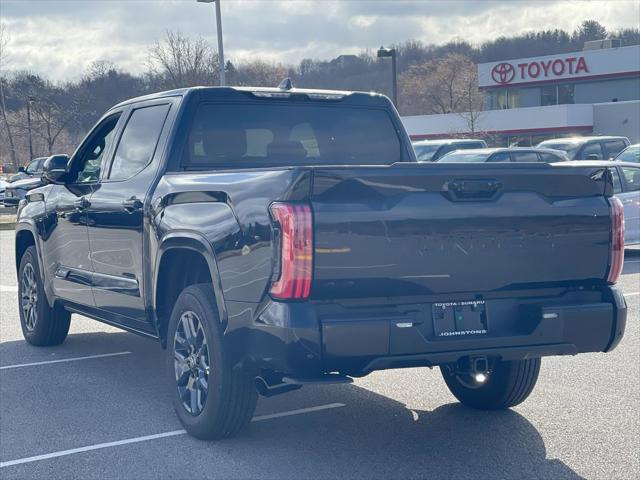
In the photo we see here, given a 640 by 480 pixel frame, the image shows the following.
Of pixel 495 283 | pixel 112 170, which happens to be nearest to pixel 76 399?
pixel 112 170

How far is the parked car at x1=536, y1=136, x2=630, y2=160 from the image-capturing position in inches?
971

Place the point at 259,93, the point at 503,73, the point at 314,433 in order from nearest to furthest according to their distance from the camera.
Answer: the point at 314,433, the point at 259,93, the point at 503,73

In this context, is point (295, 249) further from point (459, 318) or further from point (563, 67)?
point (563, 67)

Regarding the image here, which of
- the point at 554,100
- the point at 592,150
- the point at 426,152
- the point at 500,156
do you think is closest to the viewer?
the point at 500,156

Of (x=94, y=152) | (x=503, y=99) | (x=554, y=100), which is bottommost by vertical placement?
(x=94, y=152)

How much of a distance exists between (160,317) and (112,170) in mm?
1535

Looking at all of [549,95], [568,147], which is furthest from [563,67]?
[568,147]

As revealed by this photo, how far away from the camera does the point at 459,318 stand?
521cm

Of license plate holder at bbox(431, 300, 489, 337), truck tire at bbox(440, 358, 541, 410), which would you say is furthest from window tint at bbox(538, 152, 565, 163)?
license plate holder at bbox(431, 300, 489, 337)

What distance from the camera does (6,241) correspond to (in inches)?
916

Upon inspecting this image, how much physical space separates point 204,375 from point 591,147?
68.8ft

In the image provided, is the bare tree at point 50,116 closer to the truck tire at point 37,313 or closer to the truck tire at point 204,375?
the truck tire at point 37,313

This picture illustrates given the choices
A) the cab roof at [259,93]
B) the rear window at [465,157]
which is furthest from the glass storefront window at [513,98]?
the cab roof at [259,93]

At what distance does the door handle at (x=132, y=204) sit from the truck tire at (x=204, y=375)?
938mm
